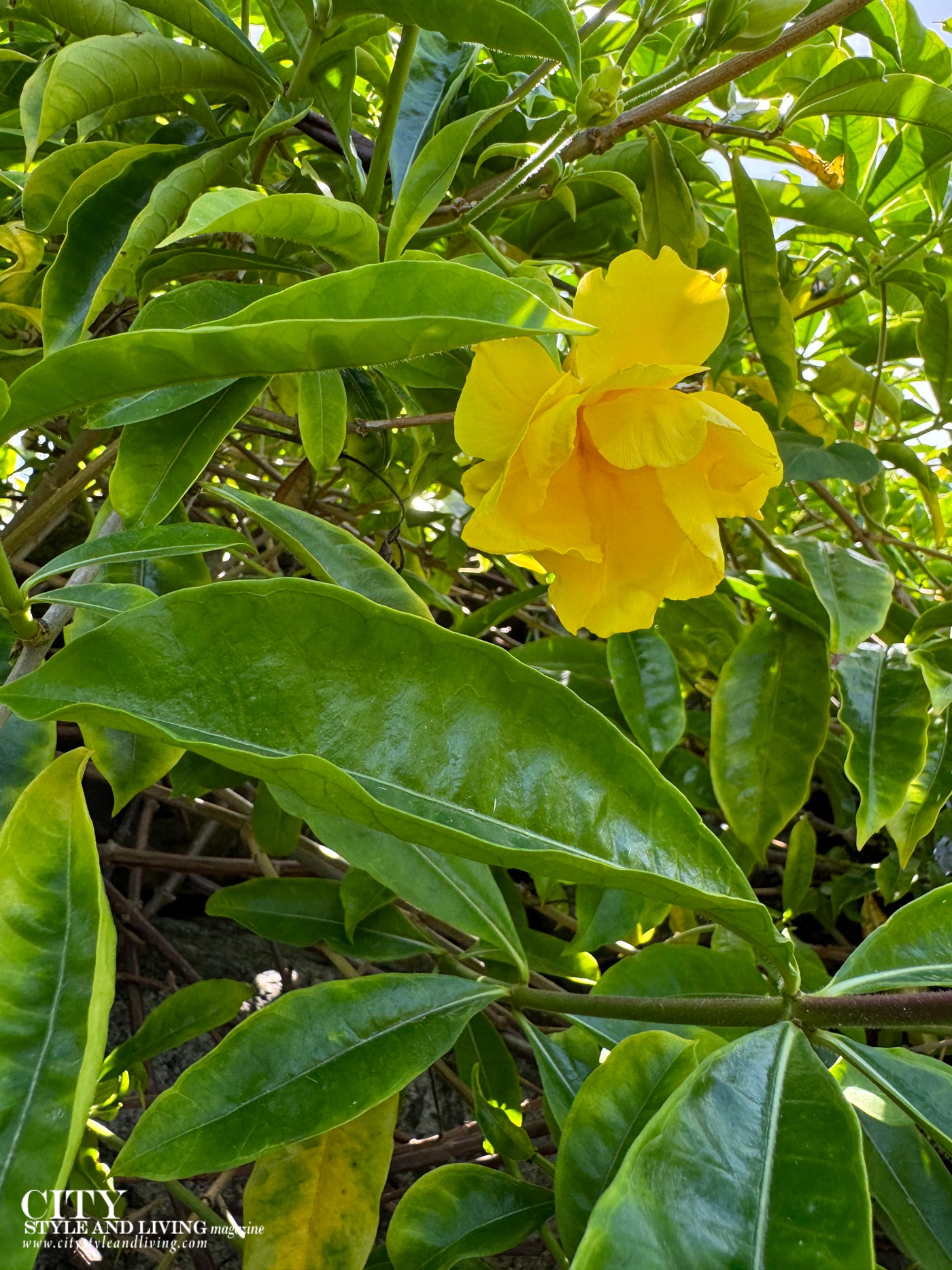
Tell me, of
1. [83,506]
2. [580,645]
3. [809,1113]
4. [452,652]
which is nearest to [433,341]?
[452,652]

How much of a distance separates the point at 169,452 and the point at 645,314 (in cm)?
35

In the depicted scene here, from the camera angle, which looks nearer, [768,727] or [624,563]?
[624,563]

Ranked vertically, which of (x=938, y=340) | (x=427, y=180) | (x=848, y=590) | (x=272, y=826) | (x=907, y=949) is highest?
(x=427, y=180)

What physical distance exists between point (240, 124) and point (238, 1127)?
99cm

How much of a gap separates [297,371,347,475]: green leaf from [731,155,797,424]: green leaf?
0.47 meters

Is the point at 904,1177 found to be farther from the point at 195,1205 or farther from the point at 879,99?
the point at 879,99

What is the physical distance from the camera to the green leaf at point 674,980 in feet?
2.47

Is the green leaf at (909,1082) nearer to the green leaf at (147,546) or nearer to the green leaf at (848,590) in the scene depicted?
the green leaf at (848,590)

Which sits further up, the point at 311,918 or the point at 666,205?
the point at 666,205

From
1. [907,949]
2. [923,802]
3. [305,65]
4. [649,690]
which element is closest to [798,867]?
[923,802]

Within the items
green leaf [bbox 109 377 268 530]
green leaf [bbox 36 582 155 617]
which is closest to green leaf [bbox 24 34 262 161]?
green leaf [bbox 109 377 268 530]

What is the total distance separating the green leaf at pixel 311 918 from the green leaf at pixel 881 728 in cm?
44

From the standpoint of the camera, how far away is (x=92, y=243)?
73 centimetres

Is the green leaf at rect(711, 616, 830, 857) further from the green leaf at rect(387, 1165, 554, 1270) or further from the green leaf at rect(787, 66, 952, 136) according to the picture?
the green leaf at rect(787, 66, 952, 136)
